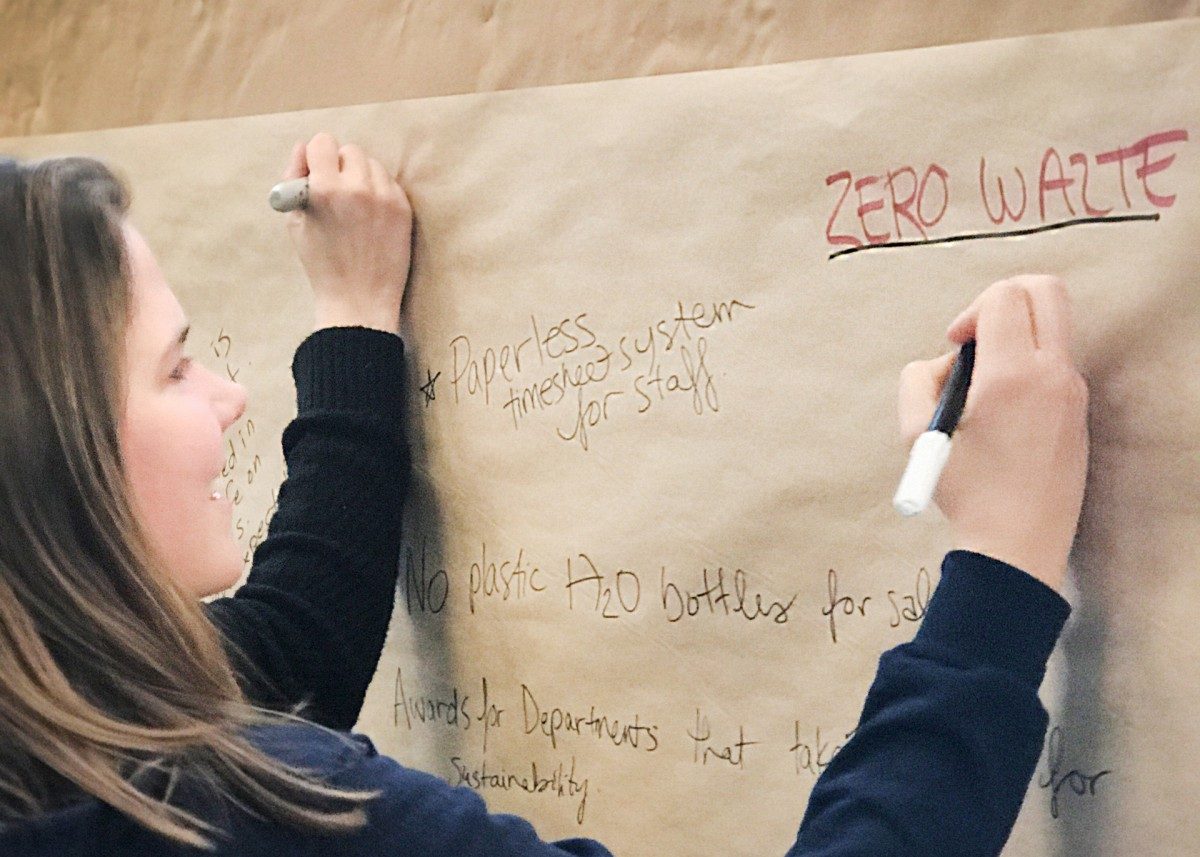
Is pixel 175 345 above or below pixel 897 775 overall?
above

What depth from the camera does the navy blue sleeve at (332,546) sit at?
668 mm

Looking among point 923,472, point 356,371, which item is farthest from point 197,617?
point 923,472

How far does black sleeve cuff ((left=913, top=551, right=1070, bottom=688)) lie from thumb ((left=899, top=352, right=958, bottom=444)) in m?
0.07

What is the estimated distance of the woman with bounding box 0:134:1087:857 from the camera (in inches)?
17.8

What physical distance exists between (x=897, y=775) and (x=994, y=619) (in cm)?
7

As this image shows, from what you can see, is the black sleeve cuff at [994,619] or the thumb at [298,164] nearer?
the black sleeve cuff at [994,619]

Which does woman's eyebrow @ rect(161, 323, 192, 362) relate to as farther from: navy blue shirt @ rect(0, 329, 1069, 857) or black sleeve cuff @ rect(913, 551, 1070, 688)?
black sleeve cuff @ rect(913, 551, 1070, 688)

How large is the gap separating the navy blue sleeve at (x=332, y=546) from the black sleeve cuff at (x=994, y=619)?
33 centimetres

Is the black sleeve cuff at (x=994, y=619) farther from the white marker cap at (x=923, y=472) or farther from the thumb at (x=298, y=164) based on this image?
the thumb at (x=298, y=164)

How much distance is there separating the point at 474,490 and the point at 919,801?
13.0 inches

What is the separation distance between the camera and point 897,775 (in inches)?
17.9

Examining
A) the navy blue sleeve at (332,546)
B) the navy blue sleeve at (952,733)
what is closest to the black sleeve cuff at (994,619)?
the navy blue sleeve at (952,733)

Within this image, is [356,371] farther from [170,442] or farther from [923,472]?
[923,472]

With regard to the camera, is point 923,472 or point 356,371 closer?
point 923,472
